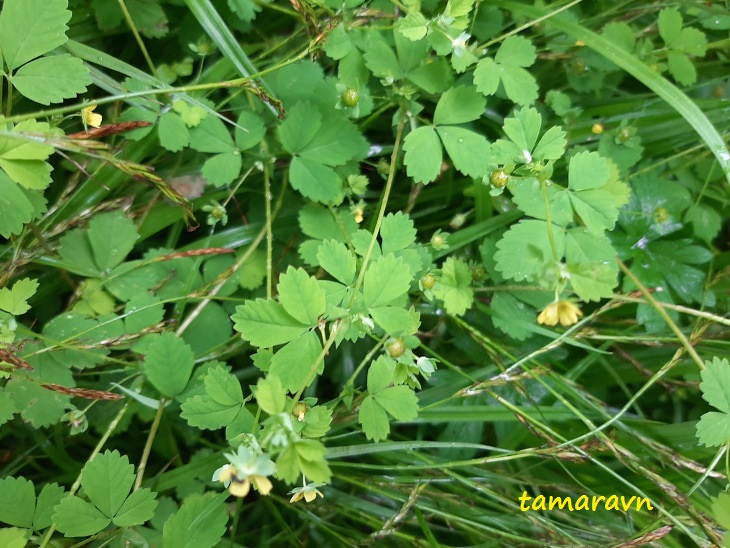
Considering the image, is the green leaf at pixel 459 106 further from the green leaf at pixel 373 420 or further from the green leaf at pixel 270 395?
the green leaf at pixel 270 395

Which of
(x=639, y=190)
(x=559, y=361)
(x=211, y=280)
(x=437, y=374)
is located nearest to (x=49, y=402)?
(x=211, y=280)

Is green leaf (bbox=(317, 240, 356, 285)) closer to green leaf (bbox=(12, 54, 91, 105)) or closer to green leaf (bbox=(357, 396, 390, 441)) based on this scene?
green leaf (bbox=(357, 396, 390, 441))

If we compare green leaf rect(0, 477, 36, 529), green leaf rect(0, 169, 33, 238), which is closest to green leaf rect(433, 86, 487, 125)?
green leaf rect(0, 169, 33, 238)

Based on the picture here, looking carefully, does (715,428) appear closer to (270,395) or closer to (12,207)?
(270,395)

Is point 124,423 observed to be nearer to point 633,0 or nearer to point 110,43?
point 110,43

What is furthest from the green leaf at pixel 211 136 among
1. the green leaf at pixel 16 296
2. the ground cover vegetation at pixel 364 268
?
the green leaf at pixel 16 296

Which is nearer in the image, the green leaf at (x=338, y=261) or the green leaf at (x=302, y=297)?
the green leaf at (x=302, y=297)

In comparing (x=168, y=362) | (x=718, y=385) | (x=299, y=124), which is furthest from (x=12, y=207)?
(x=718, y=385)

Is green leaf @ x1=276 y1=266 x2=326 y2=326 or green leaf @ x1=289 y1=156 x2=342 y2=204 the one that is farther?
green leaf @ x1=289 y1=156 x2=342 y2=204
